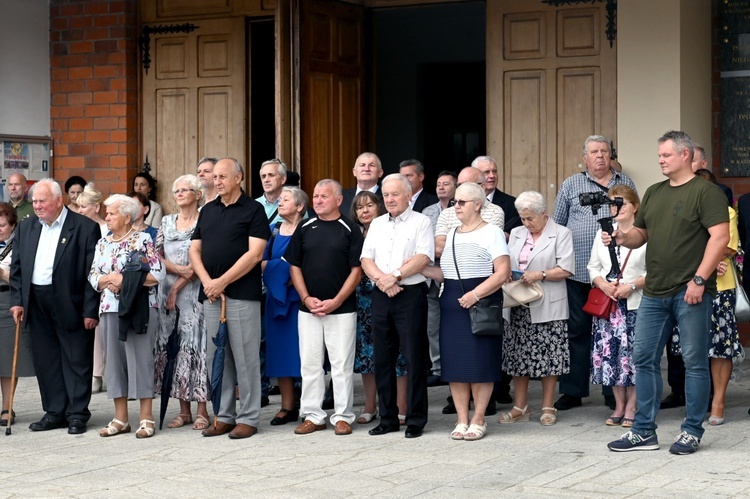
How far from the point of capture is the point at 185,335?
8359mm

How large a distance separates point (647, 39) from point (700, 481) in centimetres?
524

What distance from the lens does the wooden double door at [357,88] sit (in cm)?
1095

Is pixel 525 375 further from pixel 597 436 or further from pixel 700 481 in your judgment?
pixel 700 481

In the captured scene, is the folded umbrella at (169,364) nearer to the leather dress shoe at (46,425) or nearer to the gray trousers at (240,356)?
the gray trousers at (240,356)

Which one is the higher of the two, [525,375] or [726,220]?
[726,220]

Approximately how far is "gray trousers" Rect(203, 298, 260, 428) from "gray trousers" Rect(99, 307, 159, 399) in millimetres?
398

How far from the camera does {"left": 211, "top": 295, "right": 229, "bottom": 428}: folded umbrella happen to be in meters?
8.08

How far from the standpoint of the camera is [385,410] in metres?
8.04

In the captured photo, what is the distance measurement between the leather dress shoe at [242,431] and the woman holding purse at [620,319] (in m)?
2.28

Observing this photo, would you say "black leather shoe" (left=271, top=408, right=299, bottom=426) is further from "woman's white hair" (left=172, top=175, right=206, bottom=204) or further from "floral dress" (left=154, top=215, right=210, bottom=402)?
"woman's white hair" (left=172, top=175, right=206, bottom=204)

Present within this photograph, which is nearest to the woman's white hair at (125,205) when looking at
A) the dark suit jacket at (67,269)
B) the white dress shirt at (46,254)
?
the dark suit jacket at (67,269)

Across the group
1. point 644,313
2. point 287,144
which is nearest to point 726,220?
point 644,313

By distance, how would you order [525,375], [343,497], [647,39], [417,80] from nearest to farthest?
1. [343,497]
2. [525,375]
3. [647,39]
4. [417,80]

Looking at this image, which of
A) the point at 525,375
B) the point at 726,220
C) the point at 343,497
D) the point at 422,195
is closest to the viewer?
the point at 343,497
